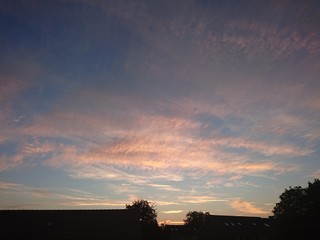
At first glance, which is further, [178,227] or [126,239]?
[178,227]

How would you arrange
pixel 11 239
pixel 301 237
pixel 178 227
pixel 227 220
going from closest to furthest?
pixel 11 239, pixel 301 237, pixel 227 220, pixel 178 227

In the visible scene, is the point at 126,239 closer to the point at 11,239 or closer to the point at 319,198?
the point at 11,239

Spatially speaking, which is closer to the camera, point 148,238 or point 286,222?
point 286,222

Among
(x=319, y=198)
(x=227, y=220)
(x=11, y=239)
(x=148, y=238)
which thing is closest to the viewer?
(x=11, y=239)

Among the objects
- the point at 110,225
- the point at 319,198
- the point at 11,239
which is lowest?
the point at 11,239

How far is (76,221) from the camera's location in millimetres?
41500

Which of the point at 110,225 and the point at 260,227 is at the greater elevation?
the point at 260,227

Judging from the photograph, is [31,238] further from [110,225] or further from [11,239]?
[110,225]

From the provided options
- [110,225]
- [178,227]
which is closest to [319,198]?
[110,225]

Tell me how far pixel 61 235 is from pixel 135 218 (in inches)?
412

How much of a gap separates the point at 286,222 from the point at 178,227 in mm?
72761

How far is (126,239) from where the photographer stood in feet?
129

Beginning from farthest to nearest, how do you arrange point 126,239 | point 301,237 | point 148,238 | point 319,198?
point 148,238
point 319,198
point 301,237
point 126,239

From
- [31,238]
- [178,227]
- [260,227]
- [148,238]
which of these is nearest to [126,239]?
[31,238]
